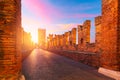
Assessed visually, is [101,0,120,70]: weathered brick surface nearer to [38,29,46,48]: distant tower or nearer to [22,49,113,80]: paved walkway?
[22,49,113,80]: paved walkway

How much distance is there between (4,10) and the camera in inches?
160

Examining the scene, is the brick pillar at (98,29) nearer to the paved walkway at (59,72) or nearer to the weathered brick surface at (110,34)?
the paved walkway at (59,72)

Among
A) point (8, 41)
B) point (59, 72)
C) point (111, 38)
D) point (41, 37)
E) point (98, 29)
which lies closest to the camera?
point (8, 41)

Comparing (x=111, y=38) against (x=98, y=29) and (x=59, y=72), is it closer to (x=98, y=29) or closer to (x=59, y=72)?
(x=59, y=72)

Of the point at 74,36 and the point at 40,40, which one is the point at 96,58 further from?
the point at 40,40

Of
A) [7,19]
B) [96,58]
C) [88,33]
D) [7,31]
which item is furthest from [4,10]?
[88,33]

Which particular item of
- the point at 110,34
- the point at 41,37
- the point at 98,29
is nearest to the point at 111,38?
the point at 110,34

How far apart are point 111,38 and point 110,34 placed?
0.72 ft

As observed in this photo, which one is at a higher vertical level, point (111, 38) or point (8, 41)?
point (111, 38)

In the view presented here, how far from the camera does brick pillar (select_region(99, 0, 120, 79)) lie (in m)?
6.05

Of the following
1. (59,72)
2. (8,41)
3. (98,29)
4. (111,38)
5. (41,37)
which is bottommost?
(59,72)

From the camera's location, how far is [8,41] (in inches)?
158

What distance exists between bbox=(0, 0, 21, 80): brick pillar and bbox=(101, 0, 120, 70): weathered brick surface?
4.39m

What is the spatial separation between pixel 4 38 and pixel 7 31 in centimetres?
23
